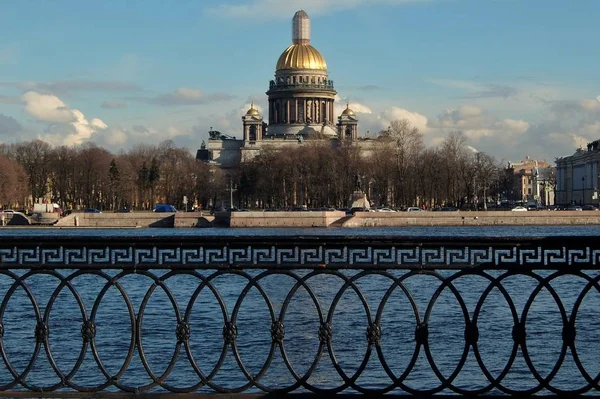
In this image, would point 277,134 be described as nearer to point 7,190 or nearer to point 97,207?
point 97,207

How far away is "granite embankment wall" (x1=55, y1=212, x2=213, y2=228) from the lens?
291 ft

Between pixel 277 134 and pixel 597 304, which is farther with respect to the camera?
pixel 277 134

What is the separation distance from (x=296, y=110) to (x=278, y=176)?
34.2 meters

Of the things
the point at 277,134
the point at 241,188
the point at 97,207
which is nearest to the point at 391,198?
the point at 241,188

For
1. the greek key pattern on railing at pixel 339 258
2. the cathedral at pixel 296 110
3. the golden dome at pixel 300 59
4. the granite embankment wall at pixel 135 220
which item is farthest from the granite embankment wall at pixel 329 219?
the greek key pattern on railing at pixel 339 258

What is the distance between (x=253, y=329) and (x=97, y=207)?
90.5m

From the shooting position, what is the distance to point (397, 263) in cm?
979

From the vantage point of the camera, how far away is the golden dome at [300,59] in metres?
140

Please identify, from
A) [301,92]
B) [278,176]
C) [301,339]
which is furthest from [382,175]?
[301,339]

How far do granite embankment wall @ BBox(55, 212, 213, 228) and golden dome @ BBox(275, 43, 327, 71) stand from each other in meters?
53.7

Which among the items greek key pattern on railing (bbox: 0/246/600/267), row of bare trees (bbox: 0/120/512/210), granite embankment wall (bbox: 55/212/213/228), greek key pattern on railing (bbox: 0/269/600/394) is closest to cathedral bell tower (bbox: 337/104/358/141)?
row of bare trees (bbox: 0/120/512/210)

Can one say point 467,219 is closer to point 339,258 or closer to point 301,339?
point 301,339

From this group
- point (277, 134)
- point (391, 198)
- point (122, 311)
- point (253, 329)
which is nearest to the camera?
point (253, 329)

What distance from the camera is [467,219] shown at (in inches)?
3339
